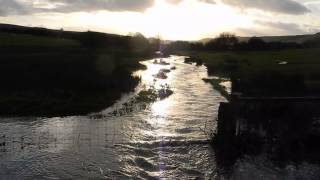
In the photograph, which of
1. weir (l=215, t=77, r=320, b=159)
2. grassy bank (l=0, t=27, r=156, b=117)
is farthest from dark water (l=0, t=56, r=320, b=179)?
grassy bank (l=0, t=27, r=156, b=117)

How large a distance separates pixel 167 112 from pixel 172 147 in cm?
1547

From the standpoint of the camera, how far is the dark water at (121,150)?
88.8ft

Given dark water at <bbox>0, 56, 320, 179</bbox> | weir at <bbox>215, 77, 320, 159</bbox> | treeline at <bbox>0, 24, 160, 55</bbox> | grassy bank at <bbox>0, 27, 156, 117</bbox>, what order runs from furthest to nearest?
treeline at <bbox>0, 24, 160, 55</bbox> → grassy bank at <bbox>0, 27, 156, 117</bbox> → weir at <bbox>215, 77, 320, 159</bbox> → dark water at <bbox>0, 56, 320, 179</bbox>

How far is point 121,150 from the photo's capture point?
3172 cm

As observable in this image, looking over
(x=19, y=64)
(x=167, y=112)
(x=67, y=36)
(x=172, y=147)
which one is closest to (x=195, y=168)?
(x=172, y=147)

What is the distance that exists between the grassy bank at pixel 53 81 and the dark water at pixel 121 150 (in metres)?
4.20

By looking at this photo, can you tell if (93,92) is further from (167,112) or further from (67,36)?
(67,36)

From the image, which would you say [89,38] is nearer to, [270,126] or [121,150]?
[121,150]

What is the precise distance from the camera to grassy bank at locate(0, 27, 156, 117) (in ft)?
156

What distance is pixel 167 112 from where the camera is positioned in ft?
159

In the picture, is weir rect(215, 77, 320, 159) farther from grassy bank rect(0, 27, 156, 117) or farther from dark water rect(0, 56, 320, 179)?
grassy bank rect(0, 27, 156, 117)

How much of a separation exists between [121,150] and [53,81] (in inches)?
1412

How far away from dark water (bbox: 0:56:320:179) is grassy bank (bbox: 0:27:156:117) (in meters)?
4.20

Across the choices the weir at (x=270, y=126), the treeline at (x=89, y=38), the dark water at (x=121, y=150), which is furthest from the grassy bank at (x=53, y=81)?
the treeline at (x=89, y=38)
